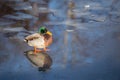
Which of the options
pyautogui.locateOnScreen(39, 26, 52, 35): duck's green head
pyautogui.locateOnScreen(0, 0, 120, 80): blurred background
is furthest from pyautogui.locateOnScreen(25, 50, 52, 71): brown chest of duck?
pyautogui.locateOnScreen(39, 26, 52, 35): duck's green head

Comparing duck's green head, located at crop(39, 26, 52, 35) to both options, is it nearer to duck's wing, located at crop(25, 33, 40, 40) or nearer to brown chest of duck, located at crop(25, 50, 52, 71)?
duck's wing, located at crop(25, 33, 40, 40)

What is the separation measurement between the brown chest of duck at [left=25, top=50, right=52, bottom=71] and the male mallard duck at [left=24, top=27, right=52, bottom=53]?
4cm

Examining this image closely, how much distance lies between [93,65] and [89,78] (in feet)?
0.31

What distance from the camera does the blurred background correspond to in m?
1.87

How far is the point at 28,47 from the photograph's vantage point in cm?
189

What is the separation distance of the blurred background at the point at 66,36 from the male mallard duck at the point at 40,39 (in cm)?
3

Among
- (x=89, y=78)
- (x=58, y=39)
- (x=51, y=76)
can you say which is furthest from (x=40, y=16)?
(x=89, y=78)

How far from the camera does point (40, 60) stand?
1911 millimetres

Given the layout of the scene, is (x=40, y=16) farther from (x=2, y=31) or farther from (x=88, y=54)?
(x=88, y=54)

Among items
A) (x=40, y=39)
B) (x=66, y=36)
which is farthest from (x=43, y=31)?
(x=66, y=36)

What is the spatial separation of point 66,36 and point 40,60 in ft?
0.81

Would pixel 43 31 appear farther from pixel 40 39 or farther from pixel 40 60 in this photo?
pixel 40 60

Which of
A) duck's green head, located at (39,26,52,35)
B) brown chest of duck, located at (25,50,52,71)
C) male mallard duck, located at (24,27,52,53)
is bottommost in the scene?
brown chest of duck, located at (25,50,52,71)

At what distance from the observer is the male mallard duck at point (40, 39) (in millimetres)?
1884
